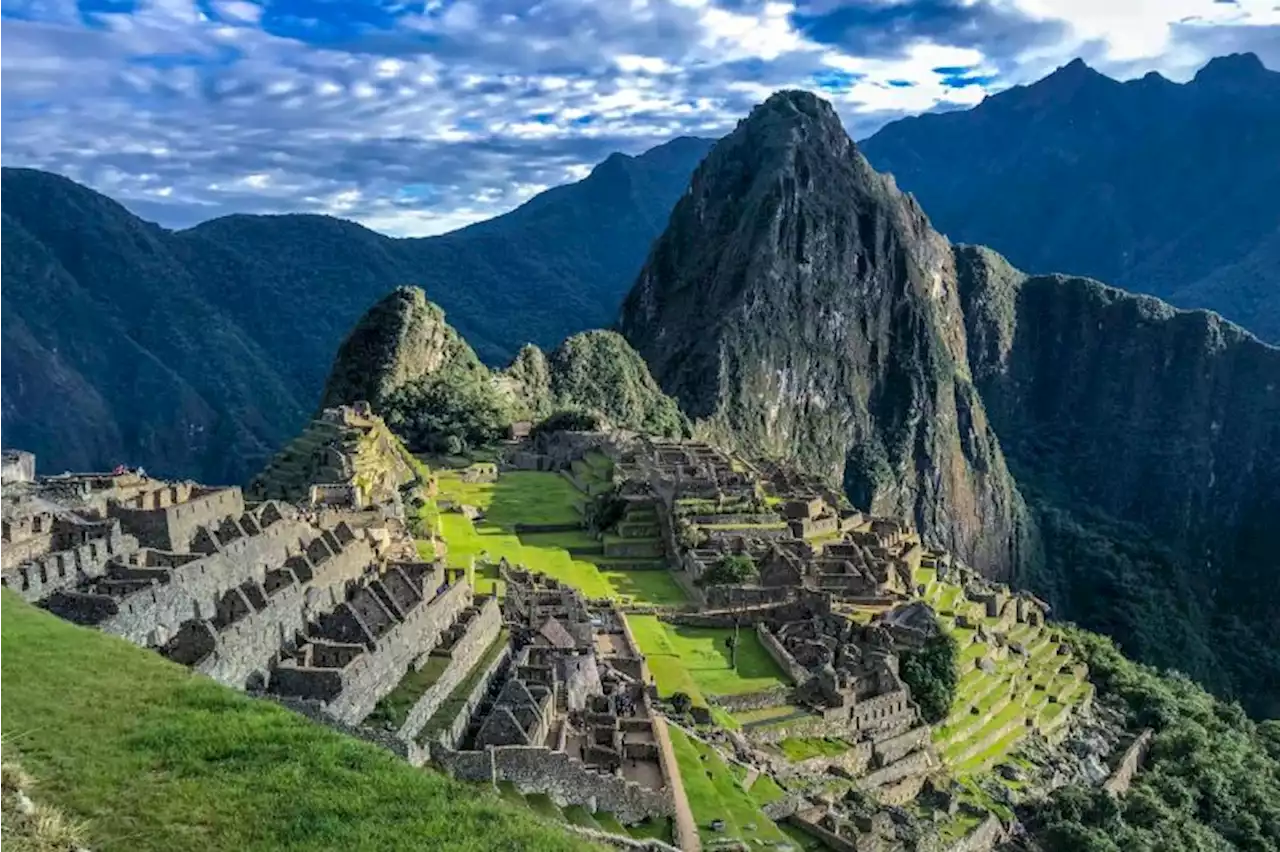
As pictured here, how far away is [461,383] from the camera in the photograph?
3383 inches

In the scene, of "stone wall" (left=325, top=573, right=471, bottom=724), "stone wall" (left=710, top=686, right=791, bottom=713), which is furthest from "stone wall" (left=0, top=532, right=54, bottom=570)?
"stone wall" (left=710, top=686, right=791, bottom=713)

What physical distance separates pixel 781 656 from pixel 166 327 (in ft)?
359

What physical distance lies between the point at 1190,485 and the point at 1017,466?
2726cm

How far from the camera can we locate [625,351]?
116 metres

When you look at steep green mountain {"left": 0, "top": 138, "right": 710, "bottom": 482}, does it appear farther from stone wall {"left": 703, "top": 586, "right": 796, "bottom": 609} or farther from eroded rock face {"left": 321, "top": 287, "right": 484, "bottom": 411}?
stone wall {"left": 703, "top": 586, "right": 796, "bottom": 609}

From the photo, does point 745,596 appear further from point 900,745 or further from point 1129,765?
point 1129,765

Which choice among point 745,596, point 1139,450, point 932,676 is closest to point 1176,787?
point 932,676

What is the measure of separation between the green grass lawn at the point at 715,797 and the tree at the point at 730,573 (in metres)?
14.0

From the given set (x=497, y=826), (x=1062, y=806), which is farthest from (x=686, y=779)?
(x=1062, y=806)

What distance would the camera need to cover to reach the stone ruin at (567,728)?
17688 millimetres

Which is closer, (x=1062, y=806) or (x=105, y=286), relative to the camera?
(x=1062, y=806)

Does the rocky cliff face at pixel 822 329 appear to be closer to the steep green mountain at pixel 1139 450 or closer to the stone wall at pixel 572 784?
the steep green mountain at pixel 1139 450

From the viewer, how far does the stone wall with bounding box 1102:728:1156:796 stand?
38375 mm

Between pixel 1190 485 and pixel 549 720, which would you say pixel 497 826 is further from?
pixel 1190 485
